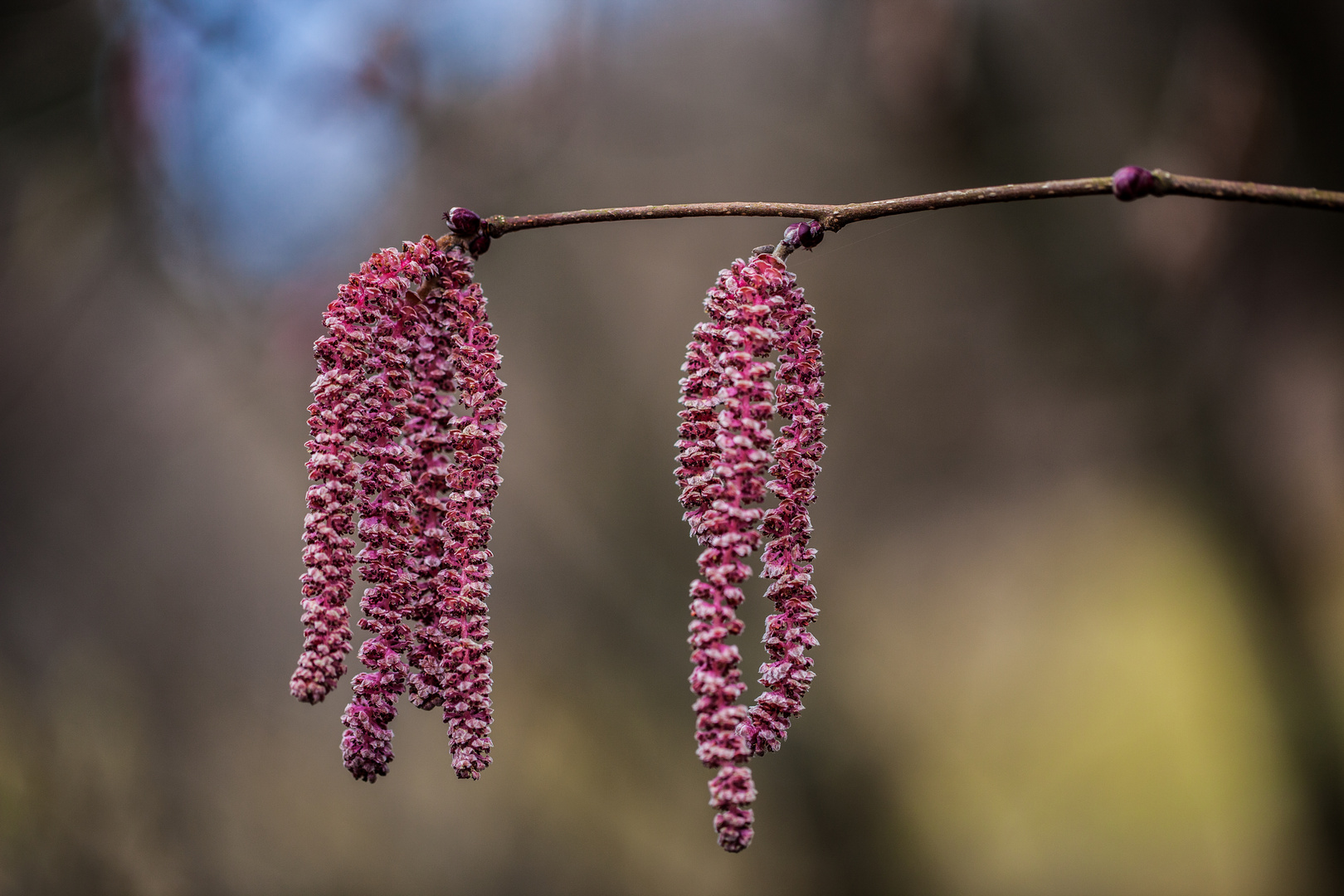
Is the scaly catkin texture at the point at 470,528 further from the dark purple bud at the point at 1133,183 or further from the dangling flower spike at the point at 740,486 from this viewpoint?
the dark purple bud at the point at 1133,183

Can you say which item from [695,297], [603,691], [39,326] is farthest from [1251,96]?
[39,326]

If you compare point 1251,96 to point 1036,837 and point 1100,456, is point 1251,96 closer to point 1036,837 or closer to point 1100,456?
point 1100,456

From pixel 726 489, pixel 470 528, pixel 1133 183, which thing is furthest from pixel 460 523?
pixel 1133 183

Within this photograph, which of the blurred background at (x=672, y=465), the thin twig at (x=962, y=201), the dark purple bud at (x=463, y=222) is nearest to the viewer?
the thin twig at (x=962, y=201)

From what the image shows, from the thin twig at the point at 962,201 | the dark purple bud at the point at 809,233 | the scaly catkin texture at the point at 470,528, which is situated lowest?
the scaly catkin texture at the point at 470,528

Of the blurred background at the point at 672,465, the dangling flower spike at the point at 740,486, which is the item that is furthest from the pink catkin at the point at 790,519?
the blurred background at the point at 672,465

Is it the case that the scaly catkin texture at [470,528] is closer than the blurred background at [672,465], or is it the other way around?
the scaly catkin texture at [470,528]
